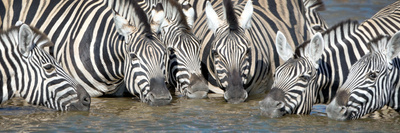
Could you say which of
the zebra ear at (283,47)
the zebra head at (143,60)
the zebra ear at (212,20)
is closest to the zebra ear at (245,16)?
the zebra ear at (212,20)

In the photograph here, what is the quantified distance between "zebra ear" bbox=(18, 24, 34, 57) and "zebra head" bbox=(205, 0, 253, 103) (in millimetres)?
2856

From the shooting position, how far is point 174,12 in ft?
38.3

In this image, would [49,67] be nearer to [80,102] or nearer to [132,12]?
[80,102]

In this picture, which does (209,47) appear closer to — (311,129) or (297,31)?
(297,31)

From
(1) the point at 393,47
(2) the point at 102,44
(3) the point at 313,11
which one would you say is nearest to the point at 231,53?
(2) the point at 102,44

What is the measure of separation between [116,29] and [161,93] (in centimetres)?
138

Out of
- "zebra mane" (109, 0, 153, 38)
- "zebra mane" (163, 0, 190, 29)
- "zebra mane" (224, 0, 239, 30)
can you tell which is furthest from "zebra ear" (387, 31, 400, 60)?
"zebra mane" (163, 0, 190, 29)

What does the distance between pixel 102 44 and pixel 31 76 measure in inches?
72.7

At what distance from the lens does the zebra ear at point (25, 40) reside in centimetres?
922

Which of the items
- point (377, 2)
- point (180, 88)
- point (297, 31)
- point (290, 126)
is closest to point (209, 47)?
point (180, 88)

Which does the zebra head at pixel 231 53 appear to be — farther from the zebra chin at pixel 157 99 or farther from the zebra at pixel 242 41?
the zebra chin at pixel 157 99

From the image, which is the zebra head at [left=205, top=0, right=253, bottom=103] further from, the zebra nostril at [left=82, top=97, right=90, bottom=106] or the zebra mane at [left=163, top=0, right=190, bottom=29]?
the zebra nostril at [left=82, top=97, right=90, bottom=106]

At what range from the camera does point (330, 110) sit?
9047 millimetres

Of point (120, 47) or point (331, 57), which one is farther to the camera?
point (120, 47)
